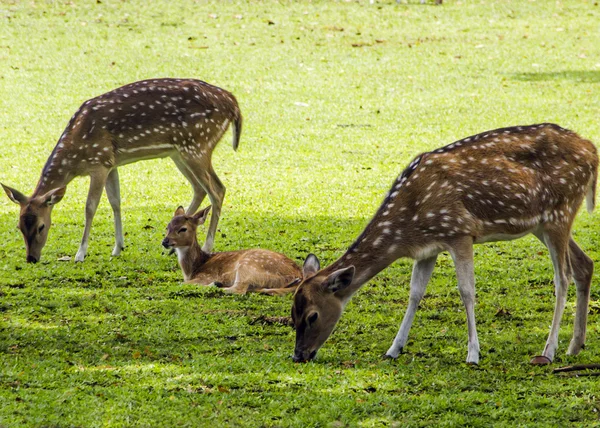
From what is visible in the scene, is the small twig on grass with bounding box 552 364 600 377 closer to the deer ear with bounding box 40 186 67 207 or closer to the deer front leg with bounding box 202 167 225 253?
the deer front leg with bounding box 202 167 225 253

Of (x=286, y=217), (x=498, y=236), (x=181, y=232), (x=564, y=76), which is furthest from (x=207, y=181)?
(x=564, y=76)

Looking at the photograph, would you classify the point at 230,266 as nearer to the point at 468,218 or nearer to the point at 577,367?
the point at 468,218

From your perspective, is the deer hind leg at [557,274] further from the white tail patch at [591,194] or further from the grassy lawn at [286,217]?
the white tail patch at [591,194]

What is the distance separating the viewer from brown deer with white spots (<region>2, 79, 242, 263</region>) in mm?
10539

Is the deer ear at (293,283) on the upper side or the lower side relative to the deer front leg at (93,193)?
upper

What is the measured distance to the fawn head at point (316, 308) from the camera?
6855mm

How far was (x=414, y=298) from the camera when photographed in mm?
7453

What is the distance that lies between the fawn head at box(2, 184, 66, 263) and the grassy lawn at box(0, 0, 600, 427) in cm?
27

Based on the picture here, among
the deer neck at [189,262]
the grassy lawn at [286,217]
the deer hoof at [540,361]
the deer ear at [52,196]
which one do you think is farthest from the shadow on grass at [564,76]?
the deer hoof at [540,361]

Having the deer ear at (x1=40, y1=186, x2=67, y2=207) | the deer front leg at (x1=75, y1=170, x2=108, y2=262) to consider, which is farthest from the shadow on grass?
the deer ear at (x1=40, y1=186, x2=67, y2=207)

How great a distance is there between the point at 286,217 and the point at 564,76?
1059 cm

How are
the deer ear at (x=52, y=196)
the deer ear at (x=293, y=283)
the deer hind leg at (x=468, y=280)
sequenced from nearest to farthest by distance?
1. the deer hind leg at (x=468, y=280)
2. the deer ear at (x=293, y=283)
3. the deer ear at (x=52, y=196)

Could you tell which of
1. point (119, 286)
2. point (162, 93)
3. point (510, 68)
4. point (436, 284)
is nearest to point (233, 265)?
point (119, 286)

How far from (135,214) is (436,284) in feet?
15.5
